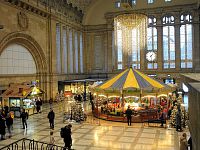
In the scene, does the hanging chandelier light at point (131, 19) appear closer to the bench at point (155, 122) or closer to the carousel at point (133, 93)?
the carousel at point (133, 93)

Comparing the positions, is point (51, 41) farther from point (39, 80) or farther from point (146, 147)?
point (146, 147)

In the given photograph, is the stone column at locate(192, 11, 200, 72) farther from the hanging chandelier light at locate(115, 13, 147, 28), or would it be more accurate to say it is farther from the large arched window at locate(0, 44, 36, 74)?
the large arched window at locate(0, 44, 36, 74)

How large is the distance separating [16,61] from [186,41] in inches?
834

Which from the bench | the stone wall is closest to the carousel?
the bench

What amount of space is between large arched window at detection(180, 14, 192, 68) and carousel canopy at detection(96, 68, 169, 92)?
15913mm

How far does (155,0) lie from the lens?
34.4 metres

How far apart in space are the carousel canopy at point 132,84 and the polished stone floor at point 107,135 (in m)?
2.64

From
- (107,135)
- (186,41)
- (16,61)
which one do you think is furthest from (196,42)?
(107,135)

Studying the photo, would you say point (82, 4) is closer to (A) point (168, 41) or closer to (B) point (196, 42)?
(A) point (168, 41)

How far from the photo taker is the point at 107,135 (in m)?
13.0

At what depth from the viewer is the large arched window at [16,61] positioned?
20798 millimetres

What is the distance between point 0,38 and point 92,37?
19.1m

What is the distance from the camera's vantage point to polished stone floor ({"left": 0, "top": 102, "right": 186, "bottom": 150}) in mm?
11109

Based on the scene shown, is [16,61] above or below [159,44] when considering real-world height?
below
